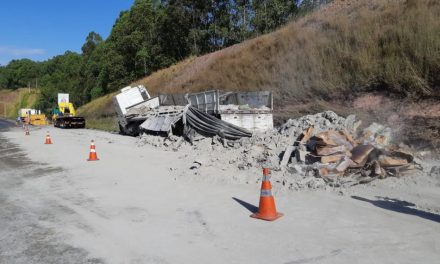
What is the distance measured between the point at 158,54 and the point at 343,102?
1777 inches

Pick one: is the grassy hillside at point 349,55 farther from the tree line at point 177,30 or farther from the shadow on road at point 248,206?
the tree line at point 177,30

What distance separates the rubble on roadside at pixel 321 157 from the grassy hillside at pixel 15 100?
13532 centimetres

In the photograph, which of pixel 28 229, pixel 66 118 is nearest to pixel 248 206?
pixel 28 229

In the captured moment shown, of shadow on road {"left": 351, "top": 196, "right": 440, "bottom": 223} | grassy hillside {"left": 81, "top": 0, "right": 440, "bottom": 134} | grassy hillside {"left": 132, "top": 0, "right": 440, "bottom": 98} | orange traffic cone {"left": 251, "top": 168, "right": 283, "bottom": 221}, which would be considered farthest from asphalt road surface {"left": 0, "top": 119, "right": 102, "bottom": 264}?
grassy hillside {"left": 132, "top": 0, "right": 440, "bottom": 98}

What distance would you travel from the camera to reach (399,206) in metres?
6.74

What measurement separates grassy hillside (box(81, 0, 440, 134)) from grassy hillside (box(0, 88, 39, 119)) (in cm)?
12331

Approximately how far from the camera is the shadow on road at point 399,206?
20.2 feet

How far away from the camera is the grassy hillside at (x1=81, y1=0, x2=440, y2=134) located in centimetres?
1366

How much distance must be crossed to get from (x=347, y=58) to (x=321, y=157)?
944 cm

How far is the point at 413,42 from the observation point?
14.2 meters

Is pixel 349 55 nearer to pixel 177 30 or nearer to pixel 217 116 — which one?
pixel 217 116

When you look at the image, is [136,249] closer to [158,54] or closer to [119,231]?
[119,231]

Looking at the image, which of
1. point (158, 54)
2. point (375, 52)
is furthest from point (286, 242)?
point (158, 54)

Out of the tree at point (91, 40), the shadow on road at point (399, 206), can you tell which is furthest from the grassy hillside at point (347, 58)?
the tree at point (91, 40)
